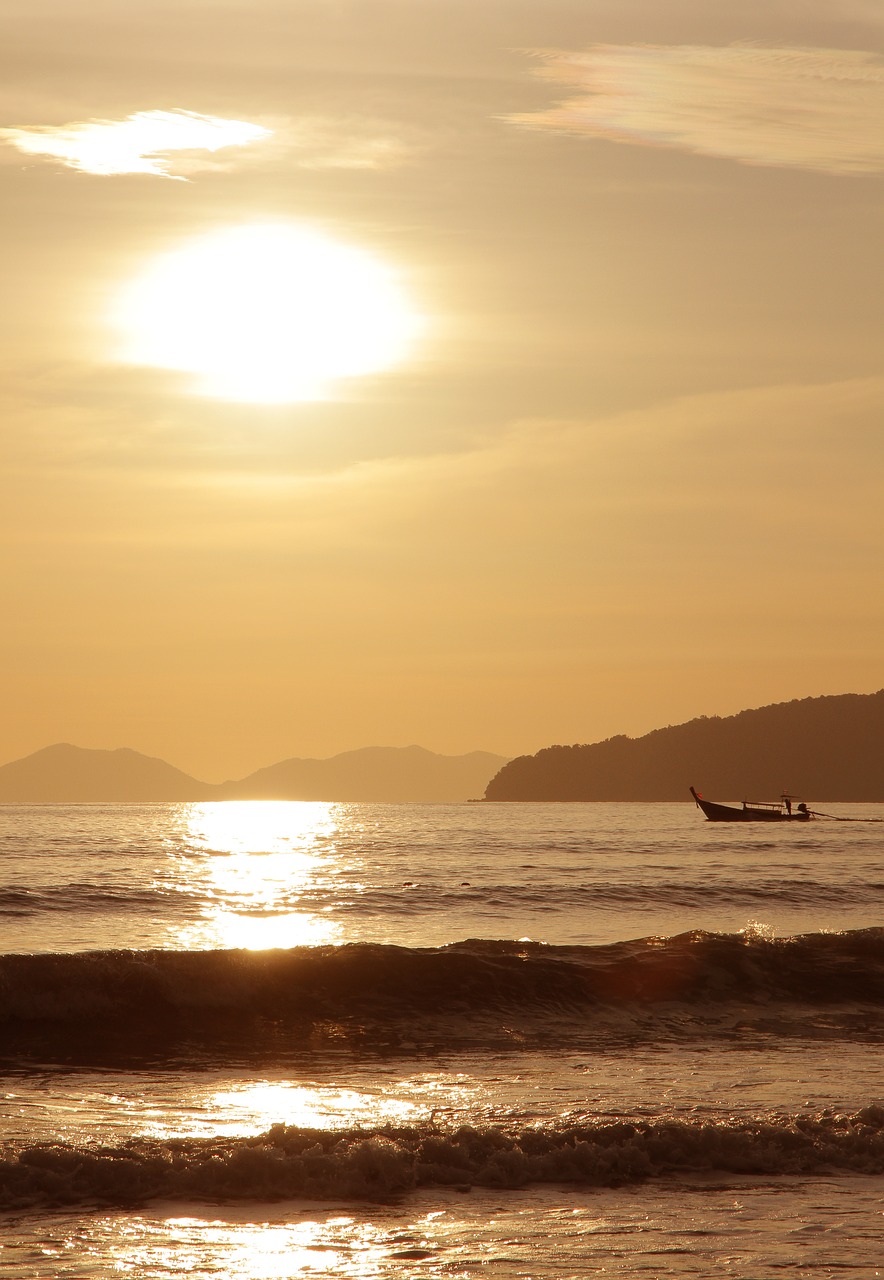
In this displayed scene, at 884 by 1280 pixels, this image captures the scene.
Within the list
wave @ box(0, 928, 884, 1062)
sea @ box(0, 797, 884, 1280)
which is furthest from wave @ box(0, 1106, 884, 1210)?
wave @ box(0, 928, 884, 1062)

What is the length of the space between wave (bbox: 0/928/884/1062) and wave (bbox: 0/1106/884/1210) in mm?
5561

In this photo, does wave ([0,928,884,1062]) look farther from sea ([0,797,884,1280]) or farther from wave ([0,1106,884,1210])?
wave ([0,1106,884,1210])

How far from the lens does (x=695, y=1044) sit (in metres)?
17.0

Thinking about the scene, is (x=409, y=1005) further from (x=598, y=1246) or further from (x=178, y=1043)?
(x=598, y=1246)

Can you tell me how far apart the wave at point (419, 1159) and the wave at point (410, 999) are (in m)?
5.56

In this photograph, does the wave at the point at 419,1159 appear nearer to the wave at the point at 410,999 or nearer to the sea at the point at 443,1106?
the sea at the point at 443,1106

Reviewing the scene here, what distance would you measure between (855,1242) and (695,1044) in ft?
26.9

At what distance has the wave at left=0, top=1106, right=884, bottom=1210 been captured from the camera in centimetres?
1019

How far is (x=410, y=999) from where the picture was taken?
19.2 metres

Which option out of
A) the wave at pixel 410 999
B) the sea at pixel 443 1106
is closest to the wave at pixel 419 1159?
the sea at pixel 443 1106

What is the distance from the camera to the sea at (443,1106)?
898 cm

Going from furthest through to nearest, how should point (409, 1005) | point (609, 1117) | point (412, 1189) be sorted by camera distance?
point (409, 1005) < point (609, 1117) < point (412, 1189)

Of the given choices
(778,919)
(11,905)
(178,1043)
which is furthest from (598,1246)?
(11,905)

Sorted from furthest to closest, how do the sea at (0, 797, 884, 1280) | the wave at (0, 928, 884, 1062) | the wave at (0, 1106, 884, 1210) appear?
the wave at (0, 928, 884, 1062), the wave at (0, 1106, 884, 1210), the sea at (0, 797, 884, 1280)
